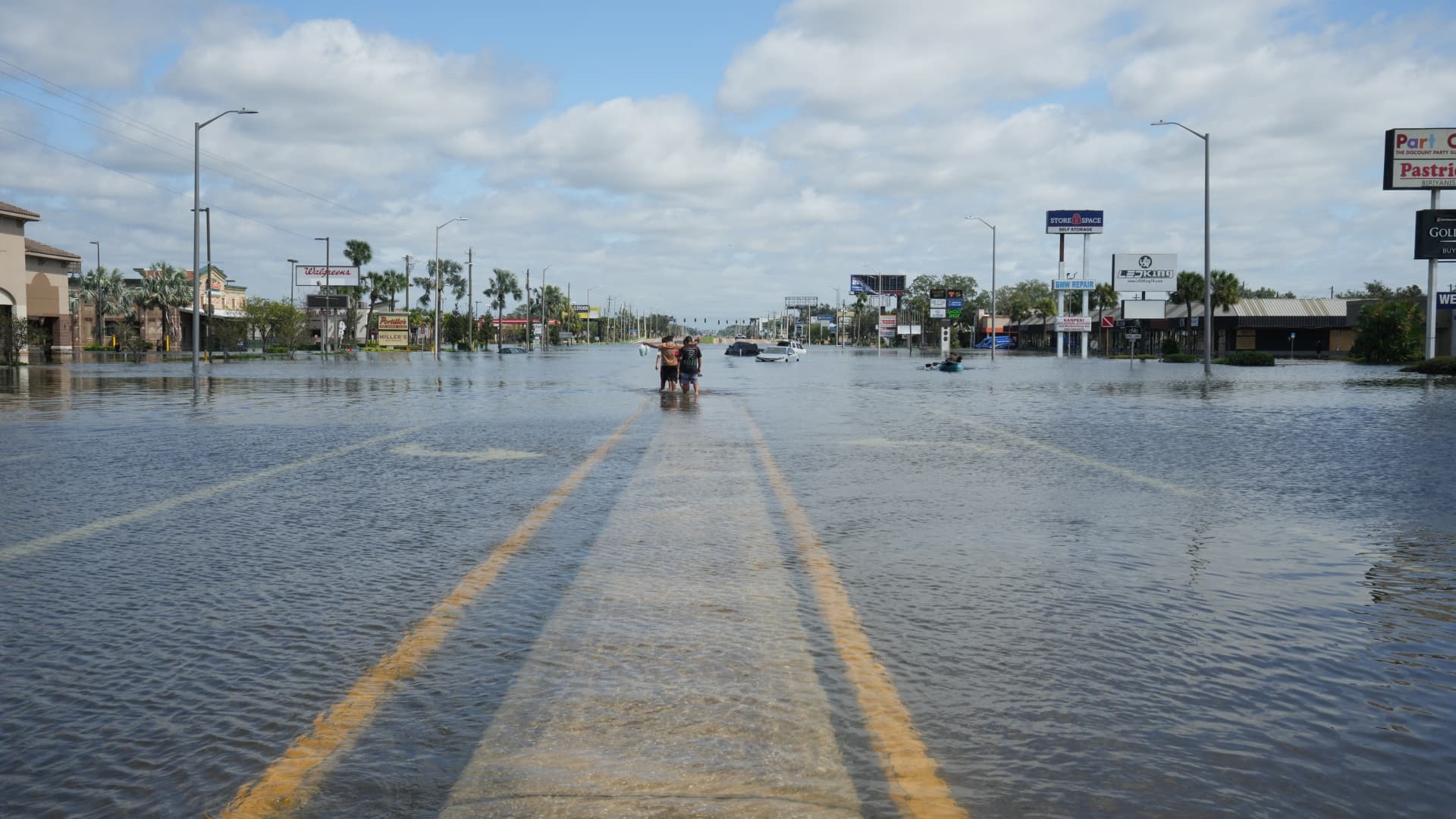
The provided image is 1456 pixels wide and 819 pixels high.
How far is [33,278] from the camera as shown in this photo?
7338cm

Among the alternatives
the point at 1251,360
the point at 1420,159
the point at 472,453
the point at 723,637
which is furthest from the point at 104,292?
the point at 723,637

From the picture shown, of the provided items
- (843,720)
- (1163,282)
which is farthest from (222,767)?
(1163,282)

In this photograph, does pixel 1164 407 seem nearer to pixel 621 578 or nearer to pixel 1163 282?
pixel 621 578

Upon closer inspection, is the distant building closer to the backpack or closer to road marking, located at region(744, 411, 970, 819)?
the backpack

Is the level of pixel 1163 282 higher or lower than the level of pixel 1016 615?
higher

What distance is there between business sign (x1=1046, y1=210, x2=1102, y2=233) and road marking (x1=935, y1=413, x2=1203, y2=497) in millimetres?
87333

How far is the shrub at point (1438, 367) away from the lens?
163ft

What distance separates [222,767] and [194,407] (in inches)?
887

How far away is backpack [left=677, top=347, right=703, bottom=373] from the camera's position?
3023 centimetres

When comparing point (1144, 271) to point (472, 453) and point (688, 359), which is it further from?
point (472, 453)

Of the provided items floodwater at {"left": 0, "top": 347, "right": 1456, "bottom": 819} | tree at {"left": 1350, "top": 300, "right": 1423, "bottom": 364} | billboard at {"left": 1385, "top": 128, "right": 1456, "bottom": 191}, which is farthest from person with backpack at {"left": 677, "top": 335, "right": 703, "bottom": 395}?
tree at {"left": 1350, "top": 300, "right": 1423, "bottom": 364}

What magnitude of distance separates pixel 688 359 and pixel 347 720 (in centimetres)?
Answer: 2572

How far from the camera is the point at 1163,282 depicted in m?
103

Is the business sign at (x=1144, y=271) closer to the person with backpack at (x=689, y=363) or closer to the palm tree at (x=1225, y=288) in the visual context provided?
the palm tree at (x=1225, y=288)
